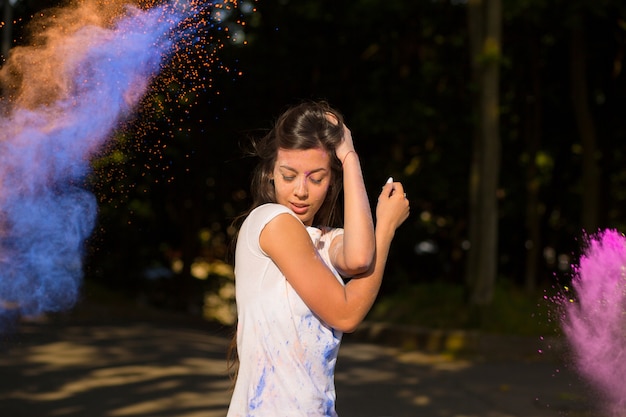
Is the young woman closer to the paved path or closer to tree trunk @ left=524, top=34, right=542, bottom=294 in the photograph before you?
the paved path

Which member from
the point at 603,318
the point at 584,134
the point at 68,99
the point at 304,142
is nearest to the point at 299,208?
the point at 304,142

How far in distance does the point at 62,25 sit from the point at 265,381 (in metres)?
Answer: 1.96

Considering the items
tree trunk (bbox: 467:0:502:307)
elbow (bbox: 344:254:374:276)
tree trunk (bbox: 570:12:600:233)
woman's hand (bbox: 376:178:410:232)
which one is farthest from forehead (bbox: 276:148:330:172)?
tree trunk (bbox: 570:12:600:233)

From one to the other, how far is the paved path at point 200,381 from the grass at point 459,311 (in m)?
1.09

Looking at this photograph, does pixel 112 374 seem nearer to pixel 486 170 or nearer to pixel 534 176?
pixel 486 170

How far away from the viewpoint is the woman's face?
10.1 feet

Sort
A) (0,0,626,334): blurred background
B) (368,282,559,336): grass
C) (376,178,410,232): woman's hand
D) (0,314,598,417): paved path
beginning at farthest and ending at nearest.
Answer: (0,0,626,334): blurred background
(368,282,559,336): grass
(0,314,598,417): paved path
(376,178,410,232): woman's hand

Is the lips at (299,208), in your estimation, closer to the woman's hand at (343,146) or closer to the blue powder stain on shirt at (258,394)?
the woman's hand at (343,146)

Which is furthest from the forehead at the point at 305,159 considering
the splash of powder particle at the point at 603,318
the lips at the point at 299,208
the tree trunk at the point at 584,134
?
the tree trunk at the point at 584,134

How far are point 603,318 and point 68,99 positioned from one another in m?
2.22

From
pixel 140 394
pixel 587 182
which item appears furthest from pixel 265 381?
pixel 587 182

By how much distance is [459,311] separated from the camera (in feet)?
51.5

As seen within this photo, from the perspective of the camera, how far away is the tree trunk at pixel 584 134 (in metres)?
21.0

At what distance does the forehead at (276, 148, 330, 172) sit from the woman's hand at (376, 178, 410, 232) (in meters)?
0.21
